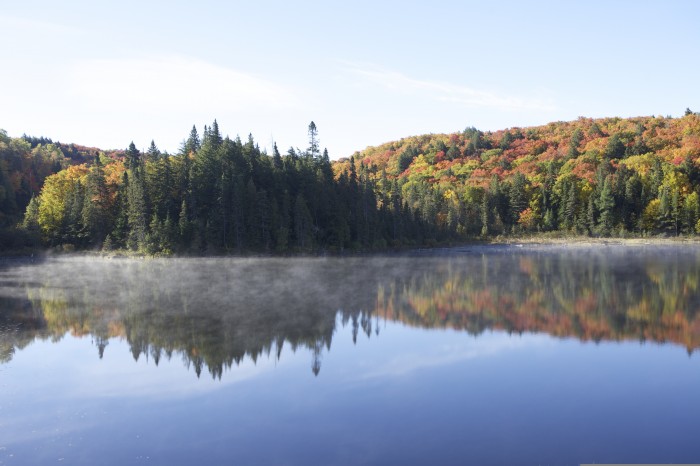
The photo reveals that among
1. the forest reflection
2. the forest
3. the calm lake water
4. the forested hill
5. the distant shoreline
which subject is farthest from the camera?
the forested hill

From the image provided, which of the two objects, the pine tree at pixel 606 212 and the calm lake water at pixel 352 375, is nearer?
the calm lake water at pixel 352 375

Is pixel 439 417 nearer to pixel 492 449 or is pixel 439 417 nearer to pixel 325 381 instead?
pixel 492 449

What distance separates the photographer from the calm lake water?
14125mm

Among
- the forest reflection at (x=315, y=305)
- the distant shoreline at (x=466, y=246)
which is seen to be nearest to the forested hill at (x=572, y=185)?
the distant shoreline at (x=466, y=246)

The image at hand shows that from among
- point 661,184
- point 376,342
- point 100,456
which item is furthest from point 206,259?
point 661,184

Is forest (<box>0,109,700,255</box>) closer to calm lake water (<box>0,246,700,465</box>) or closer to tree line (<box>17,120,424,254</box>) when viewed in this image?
tree line (<box>17,120,424,254</box>)

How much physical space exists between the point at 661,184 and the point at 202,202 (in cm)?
8937

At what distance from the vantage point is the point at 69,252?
8138cm

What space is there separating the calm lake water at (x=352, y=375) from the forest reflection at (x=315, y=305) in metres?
0.21

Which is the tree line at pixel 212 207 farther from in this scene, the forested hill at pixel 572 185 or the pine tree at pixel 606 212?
the pine tree at pixel 606 212

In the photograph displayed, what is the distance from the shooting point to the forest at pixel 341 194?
77375 millimetres

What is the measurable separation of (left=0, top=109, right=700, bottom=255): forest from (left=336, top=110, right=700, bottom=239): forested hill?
0.33 m

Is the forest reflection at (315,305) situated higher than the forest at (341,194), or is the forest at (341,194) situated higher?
the forest at (341,194)

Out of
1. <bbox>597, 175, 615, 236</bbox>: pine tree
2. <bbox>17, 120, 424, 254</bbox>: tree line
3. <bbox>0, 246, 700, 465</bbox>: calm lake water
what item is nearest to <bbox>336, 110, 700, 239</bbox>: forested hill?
<bbox>597, 175, 615, 236</bbox>: pine tree
